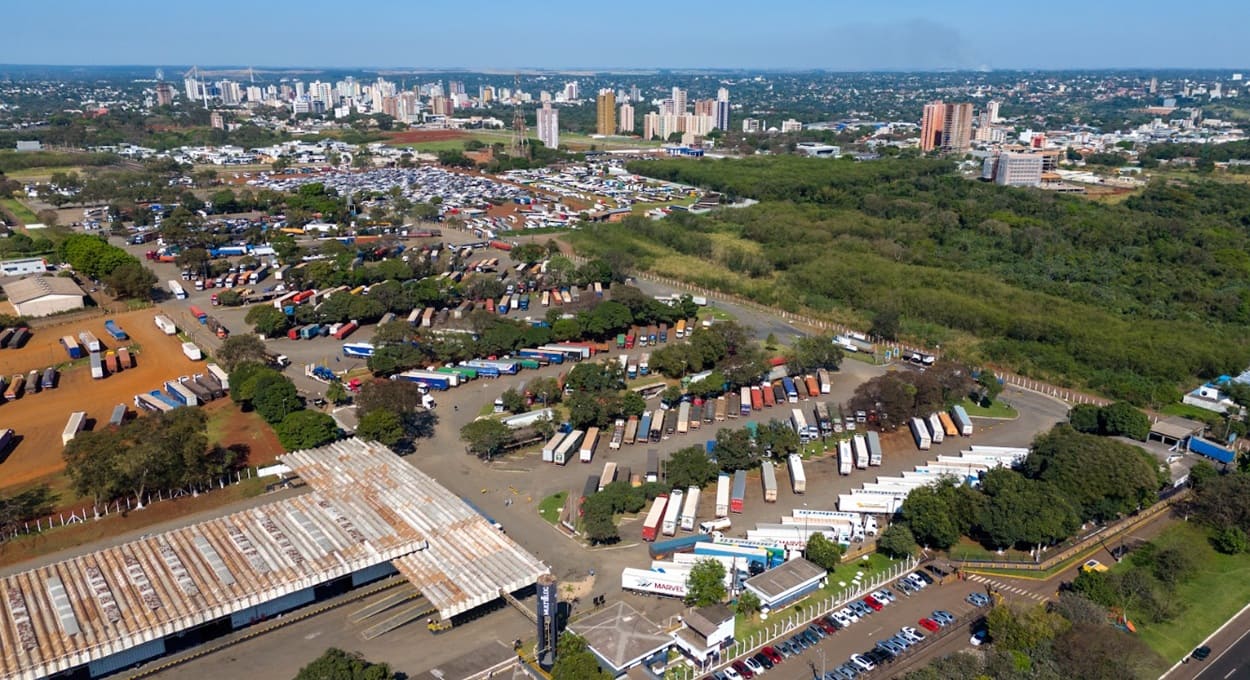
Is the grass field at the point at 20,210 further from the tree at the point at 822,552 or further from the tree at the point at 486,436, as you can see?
the tree at the point at 822,552

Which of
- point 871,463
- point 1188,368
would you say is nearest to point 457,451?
point 871,463

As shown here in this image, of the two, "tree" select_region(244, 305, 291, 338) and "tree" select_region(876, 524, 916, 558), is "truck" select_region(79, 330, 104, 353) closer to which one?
"tree" select_region(244, 305, 291, 338)

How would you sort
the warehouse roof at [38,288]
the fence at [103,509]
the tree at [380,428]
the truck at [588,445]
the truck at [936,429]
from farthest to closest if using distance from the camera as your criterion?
1. the warehouse roof at [38,288]
2. the truck at [936,429]
3. the truck at [588,445]
4. the tree at [380,428]
5. the fence at [103,509]

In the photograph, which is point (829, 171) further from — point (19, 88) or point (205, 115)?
point (19, 88)

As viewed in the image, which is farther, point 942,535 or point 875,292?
point 875,292

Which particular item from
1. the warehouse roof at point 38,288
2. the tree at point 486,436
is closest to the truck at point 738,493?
the tree at point 486,436

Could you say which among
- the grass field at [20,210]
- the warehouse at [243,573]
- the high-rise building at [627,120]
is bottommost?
the warehouse at [243,573]
